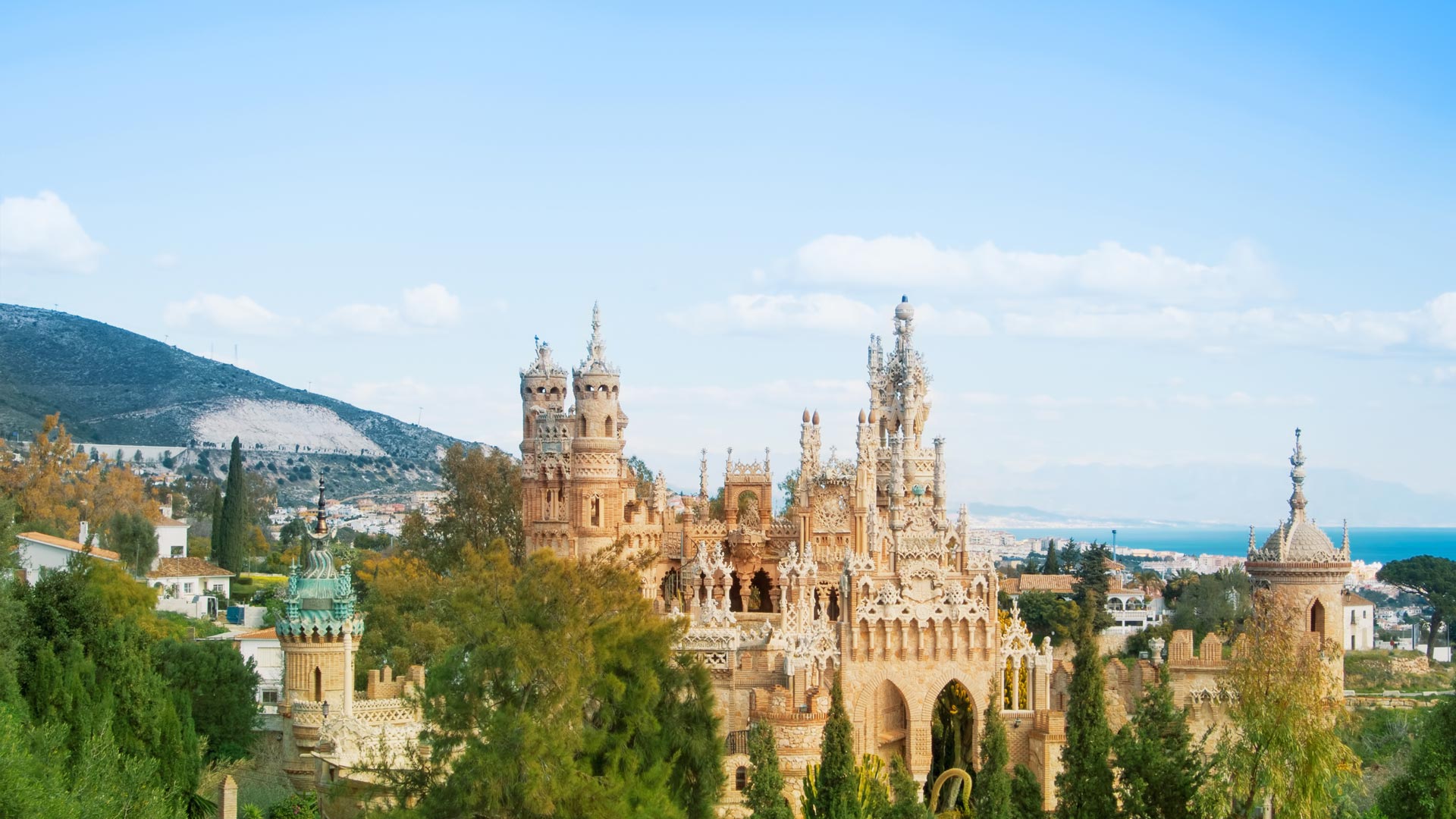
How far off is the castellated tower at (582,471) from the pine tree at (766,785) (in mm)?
19915

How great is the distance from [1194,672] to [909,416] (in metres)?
12.4

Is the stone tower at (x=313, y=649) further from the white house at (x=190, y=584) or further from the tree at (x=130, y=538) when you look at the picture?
the tree at (x=130, y=538)

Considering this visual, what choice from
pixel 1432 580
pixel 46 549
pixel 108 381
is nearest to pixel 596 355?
pixel 46 549

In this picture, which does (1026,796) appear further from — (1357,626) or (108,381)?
(108,381)

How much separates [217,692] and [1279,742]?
2863 cm

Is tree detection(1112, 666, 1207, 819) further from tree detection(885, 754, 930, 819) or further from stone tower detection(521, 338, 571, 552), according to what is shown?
stone tower detection(521, 338, 571, 552)

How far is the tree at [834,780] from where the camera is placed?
30406mm

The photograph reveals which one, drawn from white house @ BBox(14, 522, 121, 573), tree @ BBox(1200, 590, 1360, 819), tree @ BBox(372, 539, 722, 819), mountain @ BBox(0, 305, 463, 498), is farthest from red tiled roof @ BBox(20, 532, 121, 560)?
mountain @ BBox(0, 305, 463, 498)

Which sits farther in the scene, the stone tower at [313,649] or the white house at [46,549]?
the white house at [46,549]

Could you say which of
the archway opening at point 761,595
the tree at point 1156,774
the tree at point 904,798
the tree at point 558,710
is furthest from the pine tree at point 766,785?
the archway opening at point 761,595

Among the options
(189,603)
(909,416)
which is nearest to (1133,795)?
(909,416)

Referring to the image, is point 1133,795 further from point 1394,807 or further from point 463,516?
point 463,516

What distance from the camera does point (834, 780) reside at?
30.8 meters

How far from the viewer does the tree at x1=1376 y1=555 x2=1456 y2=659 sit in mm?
88438
